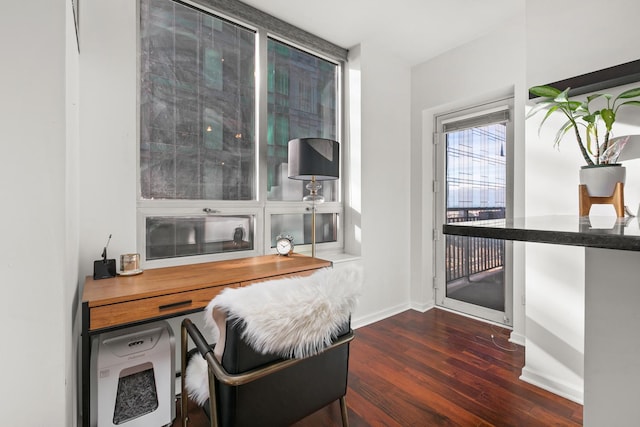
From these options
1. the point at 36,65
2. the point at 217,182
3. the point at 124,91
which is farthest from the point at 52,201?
the point at 217,182

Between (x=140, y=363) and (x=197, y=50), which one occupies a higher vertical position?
(x=197, y=50)

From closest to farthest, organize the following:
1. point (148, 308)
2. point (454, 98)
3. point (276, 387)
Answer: point (276, 387) < point (148, 308) < point (454, 98)

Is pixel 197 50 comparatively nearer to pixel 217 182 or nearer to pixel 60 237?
pixel 217 182

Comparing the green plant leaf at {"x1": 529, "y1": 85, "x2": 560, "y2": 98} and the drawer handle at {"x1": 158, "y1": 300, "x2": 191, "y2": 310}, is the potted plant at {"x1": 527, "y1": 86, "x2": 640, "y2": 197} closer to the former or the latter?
the green plant leaf at {"x1": 529, "y1": 85, "x2": 560, "y2": 98}

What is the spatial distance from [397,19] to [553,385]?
118 inches

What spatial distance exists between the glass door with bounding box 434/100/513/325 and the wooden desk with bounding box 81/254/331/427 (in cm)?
195

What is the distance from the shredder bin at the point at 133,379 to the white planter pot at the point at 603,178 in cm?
216

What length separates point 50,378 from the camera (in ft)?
3.58

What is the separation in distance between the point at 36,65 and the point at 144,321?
1132 millimetres

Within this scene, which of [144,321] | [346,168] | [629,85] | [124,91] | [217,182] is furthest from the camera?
[346,168]

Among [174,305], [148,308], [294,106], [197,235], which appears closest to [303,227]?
[197,235]

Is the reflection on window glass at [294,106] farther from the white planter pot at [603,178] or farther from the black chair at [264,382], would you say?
the white planter pot at [603,178]

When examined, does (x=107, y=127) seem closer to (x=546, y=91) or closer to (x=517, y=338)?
(x=546, y=91)

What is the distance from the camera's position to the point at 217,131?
2.41m
